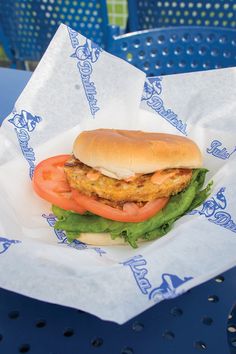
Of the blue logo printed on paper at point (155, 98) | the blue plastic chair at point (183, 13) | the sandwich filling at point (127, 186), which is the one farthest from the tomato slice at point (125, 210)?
the blue plastic chair at point (183, 13)

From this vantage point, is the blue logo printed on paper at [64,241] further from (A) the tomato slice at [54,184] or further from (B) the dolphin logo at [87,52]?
(B) the dolphin logo at [87,52]

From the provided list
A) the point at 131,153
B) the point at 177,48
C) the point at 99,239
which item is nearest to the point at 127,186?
the point at 131,153

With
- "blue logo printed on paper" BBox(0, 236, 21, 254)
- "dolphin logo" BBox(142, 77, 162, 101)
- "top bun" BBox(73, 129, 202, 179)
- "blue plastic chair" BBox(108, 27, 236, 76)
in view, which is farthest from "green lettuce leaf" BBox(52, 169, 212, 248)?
"blue plastic chair" BBox(108, 27, 236, 76)

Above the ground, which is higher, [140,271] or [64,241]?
[140,271]

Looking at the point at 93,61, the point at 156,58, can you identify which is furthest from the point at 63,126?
the point at 156,58

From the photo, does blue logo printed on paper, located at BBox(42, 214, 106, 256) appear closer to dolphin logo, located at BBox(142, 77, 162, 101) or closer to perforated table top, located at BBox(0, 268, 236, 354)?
perforated table top, located at BBox(0, 268, 236, 354)

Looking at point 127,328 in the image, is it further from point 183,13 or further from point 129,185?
point 183,13

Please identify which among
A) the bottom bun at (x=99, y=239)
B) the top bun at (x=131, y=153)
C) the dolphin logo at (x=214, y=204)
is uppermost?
the top bun at (x=131, y=153)
